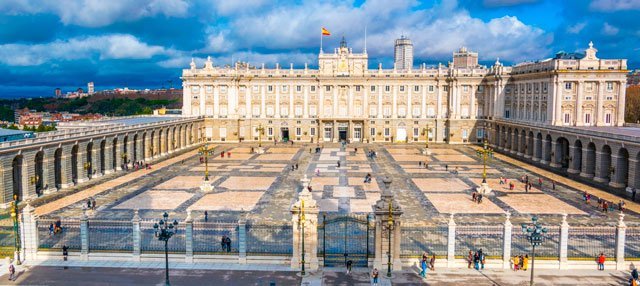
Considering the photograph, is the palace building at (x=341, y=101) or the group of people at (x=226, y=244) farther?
the palace building at (x=341, y=101)

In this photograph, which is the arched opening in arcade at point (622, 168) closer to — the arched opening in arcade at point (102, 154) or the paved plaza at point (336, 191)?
the paved plaza at point (336, 191)

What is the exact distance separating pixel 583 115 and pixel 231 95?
59510 millimetres

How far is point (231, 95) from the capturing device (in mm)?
98688

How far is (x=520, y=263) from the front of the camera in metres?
27.3

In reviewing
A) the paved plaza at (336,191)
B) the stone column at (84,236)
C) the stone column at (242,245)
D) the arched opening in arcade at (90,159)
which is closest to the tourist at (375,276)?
the stone column at (242,245)

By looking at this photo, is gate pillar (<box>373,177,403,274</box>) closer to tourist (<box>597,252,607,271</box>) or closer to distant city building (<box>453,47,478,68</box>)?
tourist (<box>597,252,607,271</box>)

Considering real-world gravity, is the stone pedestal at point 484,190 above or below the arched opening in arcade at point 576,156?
below

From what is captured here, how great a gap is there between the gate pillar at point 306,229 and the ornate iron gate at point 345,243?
0.60 metres

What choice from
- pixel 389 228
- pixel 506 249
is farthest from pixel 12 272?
pixel 506 249

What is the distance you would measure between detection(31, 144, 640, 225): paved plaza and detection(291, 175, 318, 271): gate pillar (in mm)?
10574

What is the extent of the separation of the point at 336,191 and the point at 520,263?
2408cm

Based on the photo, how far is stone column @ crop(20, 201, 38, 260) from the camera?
2836cm

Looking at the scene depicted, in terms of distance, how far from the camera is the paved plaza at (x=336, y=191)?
40.4 meters

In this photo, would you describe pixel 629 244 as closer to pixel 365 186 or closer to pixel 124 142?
pixel 365 186
